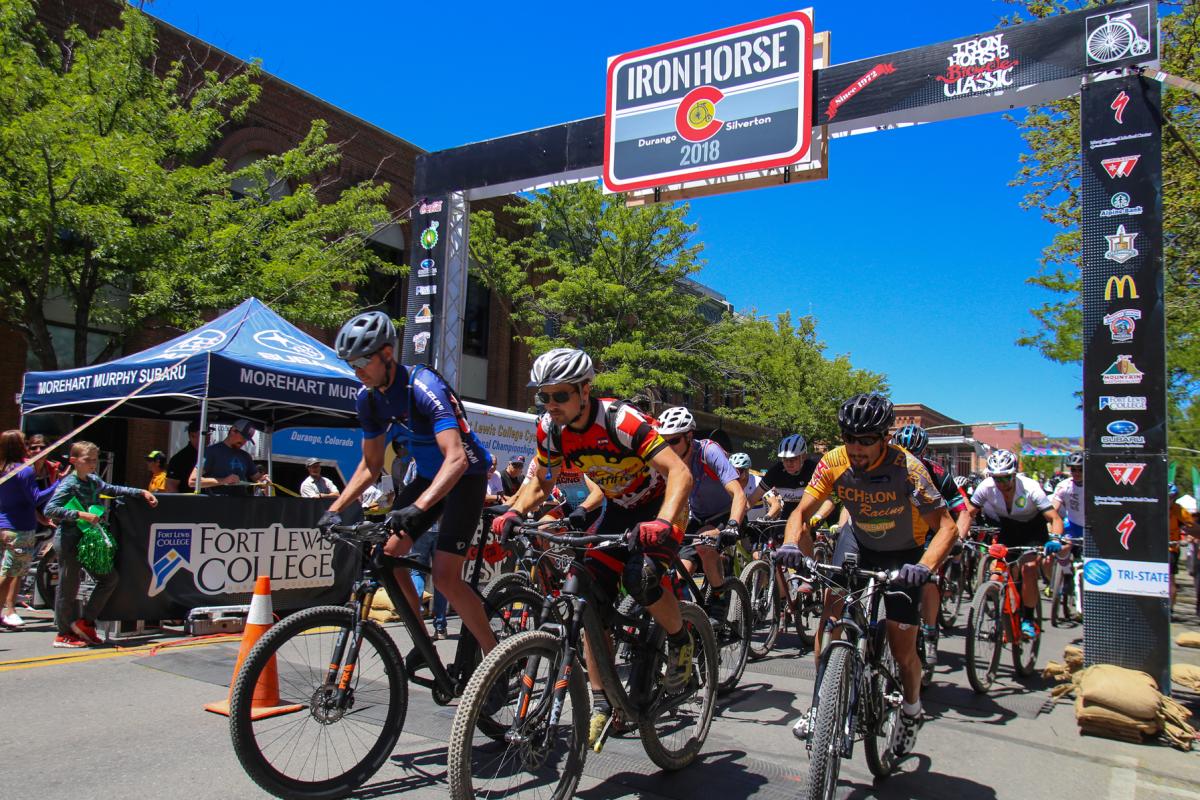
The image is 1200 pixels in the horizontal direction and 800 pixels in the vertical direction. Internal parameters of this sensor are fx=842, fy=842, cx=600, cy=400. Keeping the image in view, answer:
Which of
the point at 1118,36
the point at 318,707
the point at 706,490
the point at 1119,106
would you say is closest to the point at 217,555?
the point at 706,490

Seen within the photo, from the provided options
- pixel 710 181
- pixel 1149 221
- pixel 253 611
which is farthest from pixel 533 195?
pixel 253 611

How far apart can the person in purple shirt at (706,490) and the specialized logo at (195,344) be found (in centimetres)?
569

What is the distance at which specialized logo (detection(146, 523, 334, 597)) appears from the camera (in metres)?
8.34

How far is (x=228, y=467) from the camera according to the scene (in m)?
10.6

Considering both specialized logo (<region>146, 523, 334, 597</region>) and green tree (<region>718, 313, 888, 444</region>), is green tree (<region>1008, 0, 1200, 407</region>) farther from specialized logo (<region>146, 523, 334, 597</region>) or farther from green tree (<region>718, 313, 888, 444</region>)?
green tree (<region>718, 313, 888, 444</region>)

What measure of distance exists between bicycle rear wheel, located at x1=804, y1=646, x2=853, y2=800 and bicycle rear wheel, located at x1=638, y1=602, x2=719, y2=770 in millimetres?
919

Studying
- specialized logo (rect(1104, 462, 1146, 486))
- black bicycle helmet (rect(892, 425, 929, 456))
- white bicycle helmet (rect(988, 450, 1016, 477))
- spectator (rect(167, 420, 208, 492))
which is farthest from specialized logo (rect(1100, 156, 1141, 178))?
spectator (rect(167, 420, 208, 492))

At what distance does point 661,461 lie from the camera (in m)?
4.23

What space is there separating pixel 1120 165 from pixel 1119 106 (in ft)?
1.97

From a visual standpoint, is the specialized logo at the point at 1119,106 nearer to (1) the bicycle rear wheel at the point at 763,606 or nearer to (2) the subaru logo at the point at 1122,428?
(2) the subaru logo at the point at 1122,428

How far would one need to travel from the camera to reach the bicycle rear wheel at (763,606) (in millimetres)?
7973

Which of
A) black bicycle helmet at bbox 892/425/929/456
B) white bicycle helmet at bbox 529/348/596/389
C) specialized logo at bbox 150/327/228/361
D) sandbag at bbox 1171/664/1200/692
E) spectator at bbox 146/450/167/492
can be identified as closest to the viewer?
white bicycle helmet at bbox 529/348/596/389

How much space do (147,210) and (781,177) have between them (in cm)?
998

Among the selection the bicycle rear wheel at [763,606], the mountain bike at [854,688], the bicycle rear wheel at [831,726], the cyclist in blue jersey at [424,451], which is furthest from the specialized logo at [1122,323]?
the cyclist in blue jersey at [424,451]
